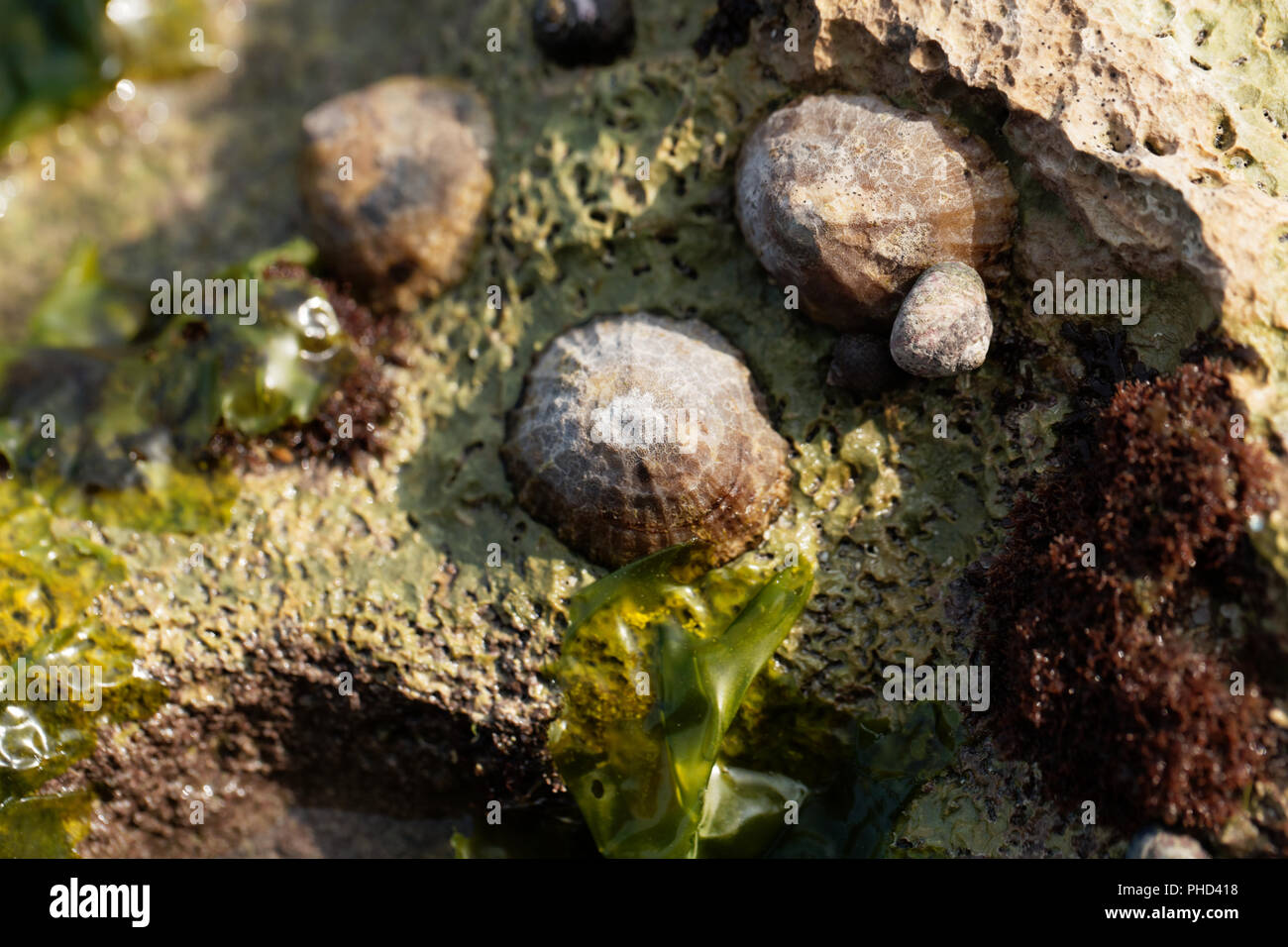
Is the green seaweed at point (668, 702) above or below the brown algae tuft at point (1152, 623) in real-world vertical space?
below

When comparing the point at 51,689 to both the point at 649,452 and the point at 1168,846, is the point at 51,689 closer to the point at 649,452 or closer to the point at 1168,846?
the point at 649,452

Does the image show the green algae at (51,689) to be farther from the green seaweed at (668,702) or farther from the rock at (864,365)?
the rock at (864,365)

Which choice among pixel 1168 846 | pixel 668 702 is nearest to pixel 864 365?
pixel 668 702

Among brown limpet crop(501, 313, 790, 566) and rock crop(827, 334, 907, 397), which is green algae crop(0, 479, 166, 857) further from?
rock crop(827, 334, 907, 397)

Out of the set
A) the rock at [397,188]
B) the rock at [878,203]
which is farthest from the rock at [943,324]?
the rock at [397,188]

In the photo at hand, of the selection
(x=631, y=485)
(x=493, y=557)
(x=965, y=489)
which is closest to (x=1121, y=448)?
(x=965, y=489)

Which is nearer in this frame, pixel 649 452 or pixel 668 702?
pixel 668 702

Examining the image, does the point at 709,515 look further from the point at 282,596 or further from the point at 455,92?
the point at 455,92
